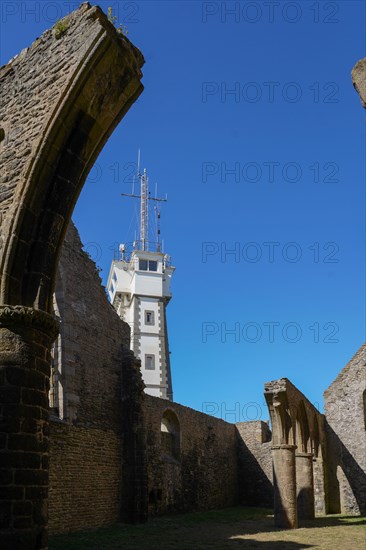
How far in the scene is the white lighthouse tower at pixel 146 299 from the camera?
42.2m

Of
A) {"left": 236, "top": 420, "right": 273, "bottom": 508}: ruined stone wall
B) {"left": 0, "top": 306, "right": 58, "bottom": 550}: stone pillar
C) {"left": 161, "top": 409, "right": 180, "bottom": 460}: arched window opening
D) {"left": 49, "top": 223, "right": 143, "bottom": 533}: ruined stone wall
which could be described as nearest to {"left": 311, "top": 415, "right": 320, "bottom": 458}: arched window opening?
{"left": 236, "top": 420, "right": 273, "bottom": 508}: ruined stone wall

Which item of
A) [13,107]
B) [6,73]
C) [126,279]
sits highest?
[126,279]

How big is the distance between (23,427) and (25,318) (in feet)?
3.50

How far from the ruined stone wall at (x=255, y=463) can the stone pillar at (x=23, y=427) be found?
68.4 ft

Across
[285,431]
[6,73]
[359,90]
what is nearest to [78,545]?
[285,431]

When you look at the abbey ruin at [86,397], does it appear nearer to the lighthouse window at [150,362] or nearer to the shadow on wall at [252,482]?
the shadow on wall at [252,482]

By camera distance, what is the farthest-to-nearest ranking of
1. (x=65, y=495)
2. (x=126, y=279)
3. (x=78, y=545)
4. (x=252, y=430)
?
(x=126, y=279), (x=252, y=430), (x=65, y=495), (x=78, y=545)

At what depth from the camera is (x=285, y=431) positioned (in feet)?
51.9

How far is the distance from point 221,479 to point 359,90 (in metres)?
20.5

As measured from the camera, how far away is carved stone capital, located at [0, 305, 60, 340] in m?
6.06

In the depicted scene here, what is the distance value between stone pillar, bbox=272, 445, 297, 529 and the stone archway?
1057 cm

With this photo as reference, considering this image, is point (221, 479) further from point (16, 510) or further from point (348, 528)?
point (16, 510)

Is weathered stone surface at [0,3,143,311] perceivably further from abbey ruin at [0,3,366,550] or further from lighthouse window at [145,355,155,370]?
lighthouse window at [145,355,155,370]

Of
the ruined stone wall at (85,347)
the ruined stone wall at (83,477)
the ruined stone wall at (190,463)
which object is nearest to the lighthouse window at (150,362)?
the ruined stone wall at (190,463)
